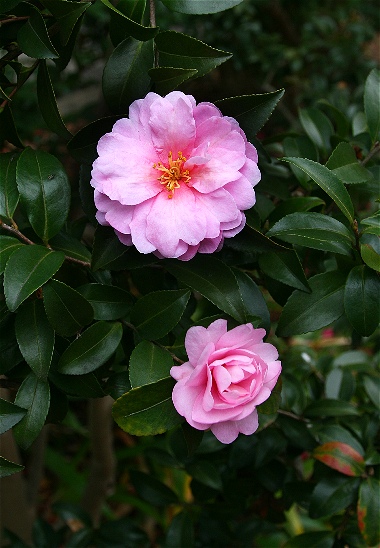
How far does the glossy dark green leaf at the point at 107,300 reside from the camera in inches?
26.3

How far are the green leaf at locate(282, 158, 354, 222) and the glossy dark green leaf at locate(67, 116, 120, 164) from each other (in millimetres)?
217

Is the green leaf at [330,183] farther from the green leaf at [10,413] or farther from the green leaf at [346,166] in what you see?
the green leaf at [10,413]

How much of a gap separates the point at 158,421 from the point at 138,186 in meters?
0.25

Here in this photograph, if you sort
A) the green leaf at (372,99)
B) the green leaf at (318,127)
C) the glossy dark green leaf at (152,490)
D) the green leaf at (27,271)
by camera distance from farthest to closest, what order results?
the glossy dark green leaf at (152,490) < the green leaf at (318,127) < the green leaf at (372,99) < the green leaf at (27,271)

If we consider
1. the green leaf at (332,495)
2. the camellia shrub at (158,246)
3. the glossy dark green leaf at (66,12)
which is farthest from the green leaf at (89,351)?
the green leaf at (332,495)

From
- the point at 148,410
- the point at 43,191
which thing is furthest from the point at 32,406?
the point at 43,191

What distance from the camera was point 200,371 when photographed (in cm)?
58

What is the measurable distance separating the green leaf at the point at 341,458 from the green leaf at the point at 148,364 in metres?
0.38

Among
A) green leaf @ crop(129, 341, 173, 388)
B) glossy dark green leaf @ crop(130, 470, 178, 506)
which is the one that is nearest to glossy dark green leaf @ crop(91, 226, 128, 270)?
green leaf @ crop(129, 341, 173, 388)

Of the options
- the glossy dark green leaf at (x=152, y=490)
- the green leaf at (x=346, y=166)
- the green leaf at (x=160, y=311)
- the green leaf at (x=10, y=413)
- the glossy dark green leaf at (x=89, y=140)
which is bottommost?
the glossy dark green leaf at (x=152, y=490)

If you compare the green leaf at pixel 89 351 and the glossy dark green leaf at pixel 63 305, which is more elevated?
the glossy dark green leaf at pixel 63 305

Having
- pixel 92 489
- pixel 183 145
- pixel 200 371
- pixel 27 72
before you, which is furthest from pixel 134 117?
pixel 92 489

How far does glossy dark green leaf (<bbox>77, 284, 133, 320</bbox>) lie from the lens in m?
0.67

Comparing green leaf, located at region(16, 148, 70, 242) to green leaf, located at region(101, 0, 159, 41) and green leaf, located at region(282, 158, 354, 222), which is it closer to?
green leaf, located at region(101, 0, 159, 41)
